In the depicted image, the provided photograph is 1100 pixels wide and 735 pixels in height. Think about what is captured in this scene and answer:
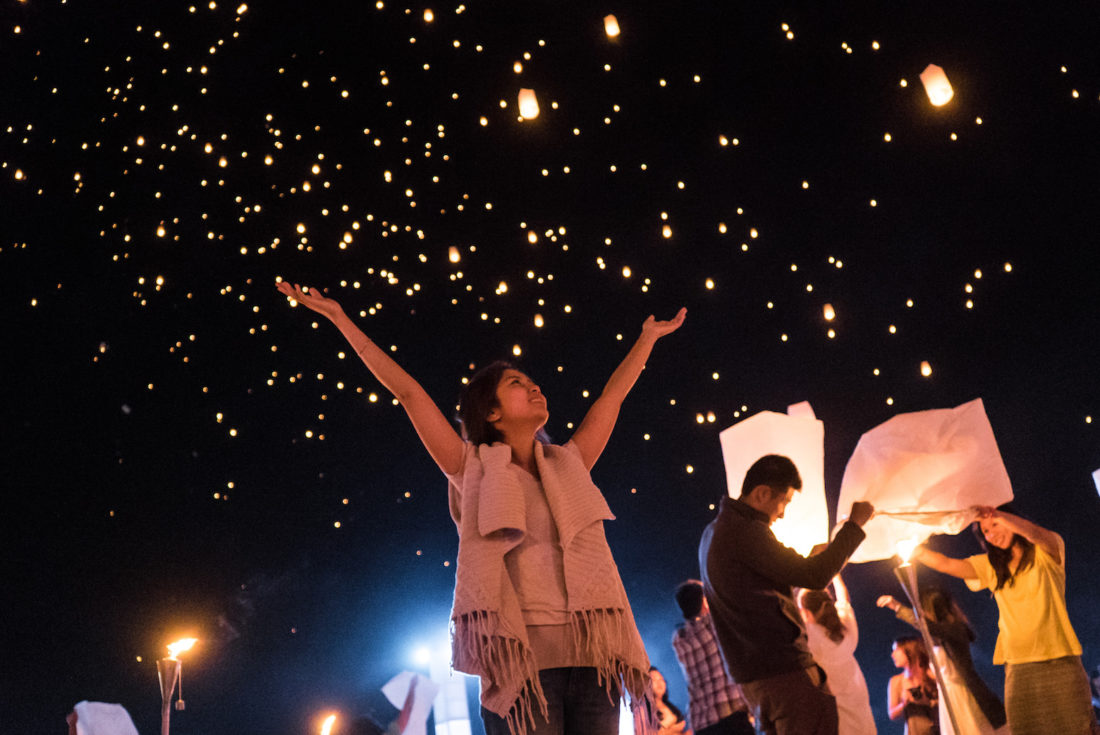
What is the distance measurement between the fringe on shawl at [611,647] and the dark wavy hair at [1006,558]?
2.13m

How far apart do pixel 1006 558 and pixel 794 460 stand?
845mm

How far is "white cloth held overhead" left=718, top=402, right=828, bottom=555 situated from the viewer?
305 centimetres

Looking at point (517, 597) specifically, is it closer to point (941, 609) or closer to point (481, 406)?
point (481, 406)

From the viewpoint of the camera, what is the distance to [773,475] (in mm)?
2207

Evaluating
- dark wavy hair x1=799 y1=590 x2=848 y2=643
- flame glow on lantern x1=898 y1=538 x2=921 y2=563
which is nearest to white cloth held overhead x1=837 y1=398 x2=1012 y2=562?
flame glow on lantern x1=898 y1=538 x2=921 y2=563

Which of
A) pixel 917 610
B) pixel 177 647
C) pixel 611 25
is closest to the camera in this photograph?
pixel 917 610

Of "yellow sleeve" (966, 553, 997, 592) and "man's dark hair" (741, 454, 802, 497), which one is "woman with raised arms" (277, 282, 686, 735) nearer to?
"man's dark hair" (741, 454, 802, 497)

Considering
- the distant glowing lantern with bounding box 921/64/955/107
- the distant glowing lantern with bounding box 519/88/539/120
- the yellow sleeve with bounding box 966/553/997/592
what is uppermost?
the distant glowing lantern with bounding box 519/88/539/120

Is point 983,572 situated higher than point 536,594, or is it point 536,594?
point 983,572

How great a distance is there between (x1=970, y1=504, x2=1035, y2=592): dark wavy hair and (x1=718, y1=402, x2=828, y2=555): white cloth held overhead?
57 cm

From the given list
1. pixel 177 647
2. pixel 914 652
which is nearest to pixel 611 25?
pixel 914 652

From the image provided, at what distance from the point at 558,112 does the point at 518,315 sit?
133cm

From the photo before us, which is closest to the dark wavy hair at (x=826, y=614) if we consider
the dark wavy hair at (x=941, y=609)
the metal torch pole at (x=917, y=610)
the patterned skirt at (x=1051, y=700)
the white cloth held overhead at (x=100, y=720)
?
the dark wavy hair at (x=941, y=609)

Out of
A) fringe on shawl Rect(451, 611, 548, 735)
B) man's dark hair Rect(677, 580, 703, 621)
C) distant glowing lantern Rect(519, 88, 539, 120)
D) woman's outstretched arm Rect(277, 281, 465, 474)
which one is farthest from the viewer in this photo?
distant glowing lantern Rect(519, 88, 539, 120)
